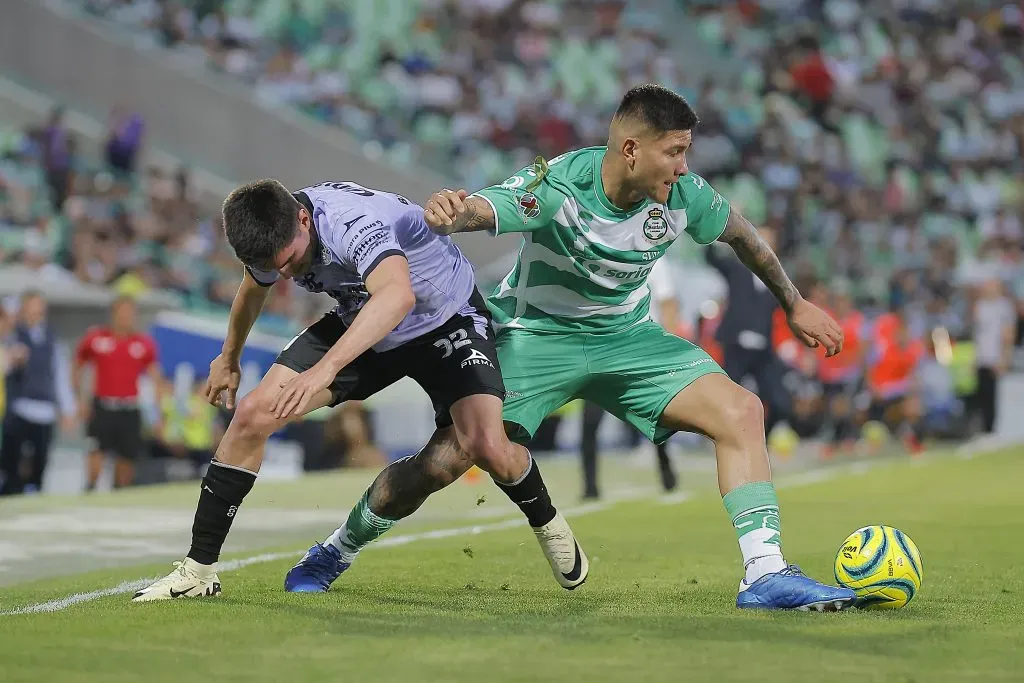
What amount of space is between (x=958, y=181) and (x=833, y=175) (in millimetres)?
2397

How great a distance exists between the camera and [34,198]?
2144 cm

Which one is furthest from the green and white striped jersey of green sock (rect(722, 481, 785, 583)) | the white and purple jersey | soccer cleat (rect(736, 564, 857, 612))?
soccer cleat (rect(736, 564, 857, 612))

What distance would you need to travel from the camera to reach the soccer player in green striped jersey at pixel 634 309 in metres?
6.73

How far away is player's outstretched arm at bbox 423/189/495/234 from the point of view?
605cm

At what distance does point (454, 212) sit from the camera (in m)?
6.12

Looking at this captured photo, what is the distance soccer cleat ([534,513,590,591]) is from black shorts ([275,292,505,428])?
2.31 feet

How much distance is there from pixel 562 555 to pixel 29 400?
32.2ft

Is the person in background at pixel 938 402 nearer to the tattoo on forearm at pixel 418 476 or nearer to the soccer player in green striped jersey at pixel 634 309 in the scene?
the soccer player in green striped jersey at pixel 634 309

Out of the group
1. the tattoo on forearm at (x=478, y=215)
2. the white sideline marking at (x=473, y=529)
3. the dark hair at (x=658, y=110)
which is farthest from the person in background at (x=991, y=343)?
the tattoo on forearm at (x=478, y=215)

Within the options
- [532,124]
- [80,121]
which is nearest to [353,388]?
[80,121]

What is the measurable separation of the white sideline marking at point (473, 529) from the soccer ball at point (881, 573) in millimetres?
3336

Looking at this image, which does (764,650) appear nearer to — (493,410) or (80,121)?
(493,410)

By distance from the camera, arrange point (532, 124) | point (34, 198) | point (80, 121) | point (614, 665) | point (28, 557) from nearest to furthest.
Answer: point (614, 665)
point (28, 557)
point (34, 198)
point (80, 121)
point (532, 124)

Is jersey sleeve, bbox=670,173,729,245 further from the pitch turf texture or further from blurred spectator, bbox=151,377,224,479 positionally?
blurred spectator, bbox=151,377,224,479
